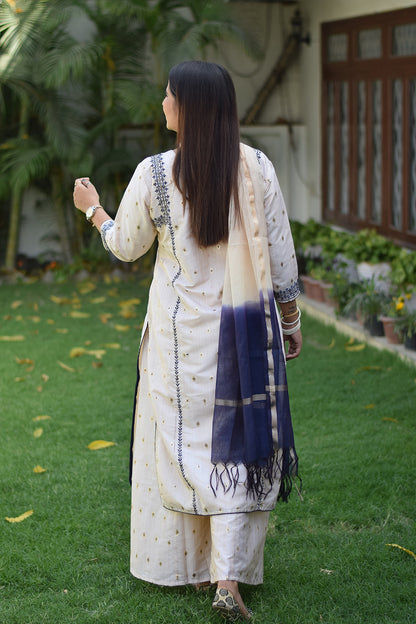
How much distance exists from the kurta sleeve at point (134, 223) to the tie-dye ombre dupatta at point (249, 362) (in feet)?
0.91

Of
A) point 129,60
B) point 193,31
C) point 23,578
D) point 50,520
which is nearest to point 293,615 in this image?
point 23,578

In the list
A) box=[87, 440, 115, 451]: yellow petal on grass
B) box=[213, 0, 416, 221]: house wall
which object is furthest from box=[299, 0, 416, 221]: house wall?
box=[87, 440, 115, 451]: yellow petal on grass

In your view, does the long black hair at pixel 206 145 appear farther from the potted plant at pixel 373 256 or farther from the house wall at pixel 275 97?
the house wall at pixel 275 97

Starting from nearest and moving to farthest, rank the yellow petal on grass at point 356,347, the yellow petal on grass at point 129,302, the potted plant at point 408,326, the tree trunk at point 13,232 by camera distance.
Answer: the potted plant at point 408,326
the yellow petal on grass at point 356,347
the yellow petal on grass at point 129,302
the tree trunk at point 13,232

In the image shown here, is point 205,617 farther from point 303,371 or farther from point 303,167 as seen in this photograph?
point 303,167

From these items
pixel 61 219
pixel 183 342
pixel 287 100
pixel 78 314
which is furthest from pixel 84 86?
pixel 183 342

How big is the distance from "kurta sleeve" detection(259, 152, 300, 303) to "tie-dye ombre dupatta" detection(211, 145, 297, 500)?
0.04 m

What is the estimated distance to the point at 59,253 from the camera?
966cm

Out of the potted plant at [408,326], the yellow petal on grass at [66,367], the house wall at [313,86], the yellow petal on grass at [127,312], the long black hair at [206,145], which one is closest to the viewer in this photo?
the long black hair at [206,145]

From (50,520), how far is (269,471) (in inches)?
47.9

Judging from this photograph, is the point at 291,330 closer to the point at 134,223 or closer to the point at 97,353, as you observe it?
the point at 134,223

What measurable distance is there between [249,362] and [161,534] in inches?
27.0

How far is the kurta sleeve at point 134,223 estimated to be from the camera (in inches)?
109

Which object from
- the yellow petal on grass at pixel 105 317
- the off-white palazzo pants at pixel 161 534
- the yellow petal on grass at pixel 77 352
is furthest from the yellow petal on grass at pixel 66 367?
the off-white palazzo pants at pixel 161 534
